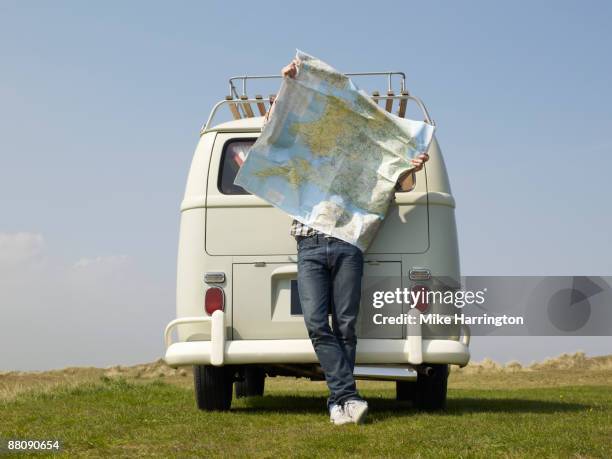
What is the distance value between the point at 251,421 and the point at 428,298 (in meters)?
1.81

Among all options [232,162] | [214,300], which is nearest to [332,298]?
[214,300]

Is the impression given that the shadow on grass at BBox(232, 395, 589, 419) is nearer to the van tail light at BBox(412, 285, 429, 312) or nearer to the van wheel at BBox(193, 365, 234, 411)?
the van wheel at BBox(193, 365, 234, 411)

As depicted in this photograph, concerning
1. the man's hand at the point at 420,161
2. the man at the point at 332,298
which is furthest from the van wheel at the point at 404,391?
the man's hand at the point at 420,161

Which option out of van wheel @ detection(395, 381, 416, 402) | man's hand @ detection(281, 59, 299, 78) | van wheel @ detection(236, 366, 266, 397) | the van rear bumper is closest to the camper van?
the van rear bumper

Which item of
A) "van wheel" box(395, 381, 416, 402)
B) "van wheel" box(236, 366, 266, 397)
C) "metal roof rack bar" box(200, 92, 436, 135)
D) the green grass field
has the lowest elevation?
"van wheel" box(236, 366, 266, 397)

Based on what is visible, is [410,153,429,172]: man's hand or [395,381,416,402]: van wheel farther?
[395,381,416,402]: van wheel

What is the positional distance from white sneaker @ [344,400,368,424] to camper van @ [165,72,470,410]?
0.50 metres

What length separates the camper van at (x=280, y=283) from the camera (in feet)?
24.3

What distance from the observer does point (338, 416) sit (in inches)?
273

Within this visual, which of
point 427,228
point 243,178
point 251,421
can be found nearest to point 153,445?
point 251,421

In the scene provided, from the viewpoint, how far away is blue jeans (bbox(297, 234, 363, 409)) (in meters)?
7.07

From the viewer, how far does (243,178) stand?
7.38 metres

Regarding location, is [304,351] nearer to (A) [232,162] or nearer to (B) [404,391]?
(A) [232,162]

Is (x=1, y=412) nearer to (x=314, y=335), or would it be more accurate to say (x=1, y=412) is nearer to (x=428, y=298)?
(x=314, y=335)
